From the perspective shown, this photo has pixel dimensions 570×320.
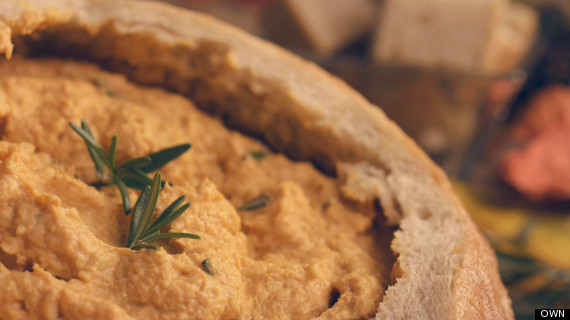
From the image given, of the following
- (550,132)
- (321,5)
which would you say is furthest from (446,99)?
(321,5)

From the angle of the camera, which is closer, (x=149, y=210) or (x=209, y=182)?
(x=149, y=210)

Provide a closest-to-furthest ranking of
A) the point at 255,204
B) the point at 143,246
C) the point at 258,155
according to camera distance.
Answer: the point at 143,246 < the point at 255,204 < the point at 258,155

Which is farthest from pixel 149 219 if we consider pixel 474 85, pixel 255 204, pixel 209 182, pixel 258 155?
pixel 474 85

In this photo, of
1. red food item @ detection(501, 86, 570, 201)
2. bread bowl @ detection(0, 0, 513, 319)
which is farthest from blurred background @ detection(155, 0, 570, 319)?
bread bowl @ detection(0, 0, 513, 319)

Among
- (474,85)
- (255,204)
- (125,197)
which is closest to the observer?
(125,197)

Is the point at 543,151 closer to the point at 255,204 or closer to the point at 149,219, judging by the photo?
the point at 255,204

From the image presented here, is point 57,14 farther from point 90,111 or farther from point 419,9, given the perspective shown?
point 419,9

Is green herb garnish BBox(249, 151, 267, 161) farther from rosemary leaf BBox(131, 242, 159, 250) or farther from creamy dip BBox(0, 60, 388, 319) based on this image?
rosemary leaf BBox(131, 242, 159, 250)

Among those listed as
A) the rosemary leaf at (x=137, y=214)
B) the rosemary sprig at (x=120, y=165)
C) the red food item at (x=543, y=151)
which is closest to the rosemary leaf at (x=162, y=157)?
the rosemary sprig at (x=120, y=165)
